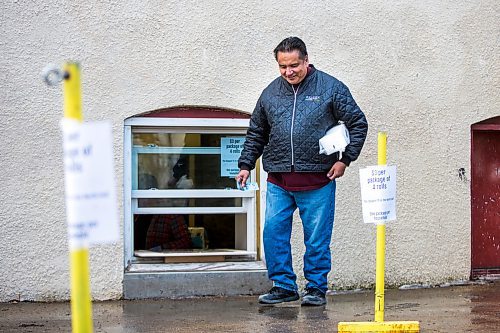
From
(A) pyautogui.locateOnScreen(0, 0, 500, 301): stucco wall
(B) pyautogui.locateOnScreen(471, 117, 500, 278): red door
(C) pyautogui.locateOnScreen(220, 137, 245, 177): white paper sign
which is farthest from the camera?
(B) pyautogui.locateOnScreen(471, 117, 500, 278): red door

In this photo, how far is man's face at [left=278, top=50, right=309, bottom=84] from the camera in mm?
6449

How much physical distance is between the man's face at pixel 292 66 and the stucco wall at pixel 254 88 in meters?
1.33

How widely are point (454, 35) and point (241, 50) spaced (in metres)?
1.90

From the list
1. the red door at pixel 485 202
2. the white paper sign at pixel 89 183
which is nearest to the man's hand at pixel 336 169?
the red door at pixel 485 202

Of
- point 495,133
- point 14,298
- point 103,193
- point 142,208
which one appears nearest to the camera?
point 103,193

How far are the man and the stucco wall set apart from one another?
117 centimetres

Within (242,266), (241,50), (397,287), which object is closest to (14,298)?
(242,266)

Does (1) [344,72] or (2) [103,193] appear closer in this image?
(2) [103,193]

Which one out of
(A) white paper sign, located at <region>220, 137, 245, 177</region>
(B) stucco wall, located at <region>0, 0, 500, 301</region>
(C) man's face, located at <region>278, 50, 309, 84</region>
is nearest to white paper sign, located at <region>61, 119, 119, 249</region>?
(C) man's face, located at <region>278, 50, 309, 84</region>

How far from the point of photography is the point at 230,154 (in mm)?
8078

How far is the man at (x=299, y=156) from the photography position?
649 centimetres

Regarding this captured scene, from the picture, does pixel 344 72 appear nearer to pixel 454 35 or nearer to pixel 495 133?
pixel 454 35

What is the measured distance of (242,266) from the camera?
25.8 feet

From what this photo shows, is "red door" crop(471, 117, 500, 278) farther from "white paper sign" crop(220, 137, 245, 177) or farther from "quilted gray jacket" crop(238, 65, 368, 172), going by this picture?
"quilted gray jacket" crop(238, 65, 368, 172)
